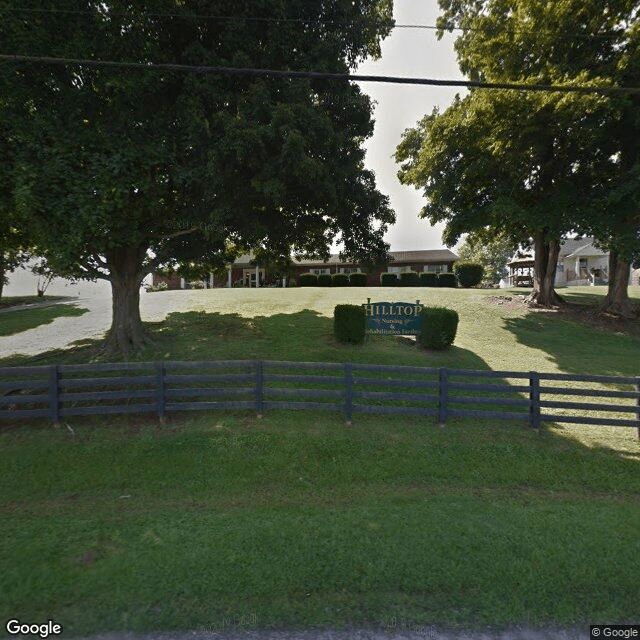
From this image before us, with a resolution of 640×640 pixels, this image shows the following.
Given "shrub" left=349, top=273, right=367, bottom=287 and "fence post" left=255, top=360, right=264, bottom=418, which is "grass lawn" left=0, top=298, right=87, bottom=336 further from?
"shrub" left=349, top=273, right=367, bottom=287

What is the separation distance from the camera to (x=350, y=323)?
10.7 m

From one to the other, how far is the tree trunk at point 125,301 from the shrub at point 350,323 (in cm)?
626

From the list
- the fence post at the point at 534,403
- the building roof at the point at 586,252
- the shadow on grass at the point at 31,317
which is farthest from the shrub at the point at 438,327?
the building roof at the point at 586,252

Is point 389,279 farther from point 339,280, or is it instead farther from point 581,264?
point 581,264

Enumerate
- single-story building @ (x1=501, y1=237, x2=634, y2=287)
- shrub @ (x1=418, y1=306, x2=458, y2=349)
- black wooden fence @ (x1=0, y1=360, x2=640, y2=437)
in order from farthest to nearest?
single-story building @ (x1=501, y1=237, x2=634, y2=287) < shrub @ (x1=418, y1=306, x2=458, y2=349) < black wooden fence @ (x1=0, y1=360, x2=640, y2=437)

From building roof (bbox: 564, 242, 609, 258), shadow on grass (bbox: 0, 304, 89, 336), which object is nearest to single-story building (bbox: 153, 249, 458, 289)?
building roof (bbox: 564, 242, 609, 258)

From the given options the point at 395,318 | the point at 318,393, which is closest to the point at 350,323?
the point at 395,318

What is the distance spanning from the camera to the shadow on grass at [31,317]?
15.1 meters

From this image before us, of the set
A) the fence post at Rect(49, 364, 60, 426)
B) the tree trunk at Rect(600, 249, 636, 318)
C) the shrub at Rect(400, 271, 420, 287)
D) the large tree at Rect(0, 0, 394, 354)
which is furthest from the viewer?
the shrub at Rect(400, 271, 420, 287)

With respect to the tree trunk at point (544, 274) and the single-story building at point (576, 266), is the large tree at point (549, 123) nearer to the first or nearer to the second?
the tree trunk at point (544, 274)

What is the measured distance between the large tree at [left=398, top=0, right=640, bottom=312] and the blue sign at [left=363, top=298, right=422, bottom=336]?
612 centimetres

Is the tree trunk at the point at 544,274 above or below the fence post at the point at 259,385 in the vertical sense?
above

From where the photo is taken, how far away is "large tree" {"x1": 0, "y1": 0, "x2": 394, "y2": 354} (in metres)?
6.61

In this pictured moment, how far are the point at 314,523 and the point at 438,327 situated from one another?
7.92 m
